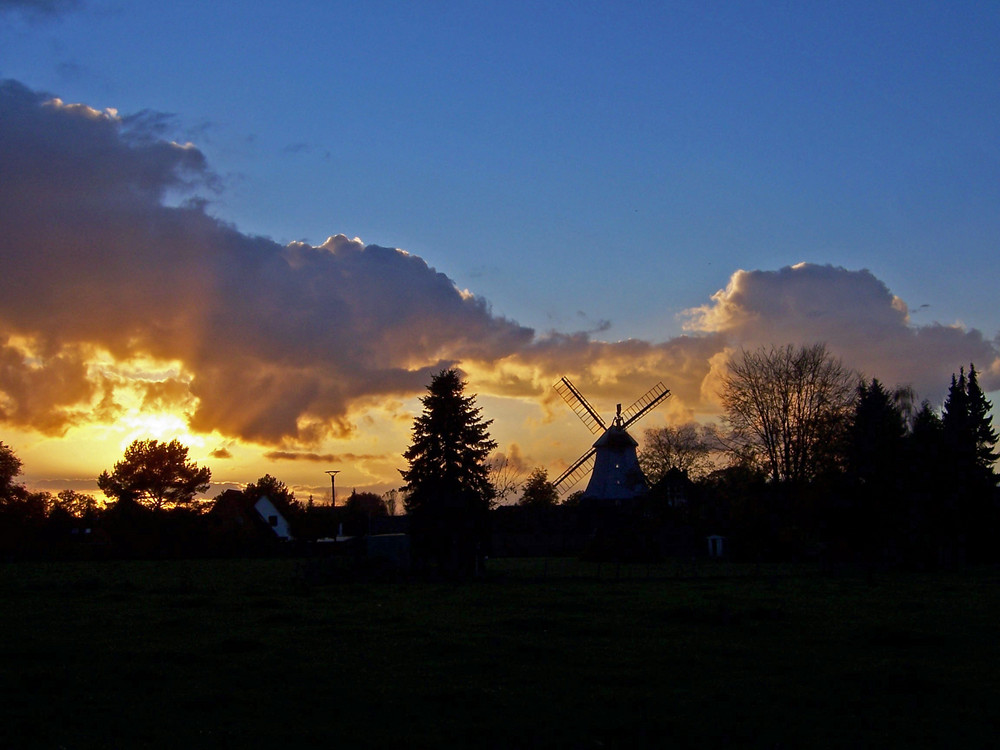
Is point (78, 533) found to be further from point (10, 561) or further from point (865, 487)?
point (865, 487)

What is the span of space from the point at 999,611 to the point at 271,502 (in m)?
107

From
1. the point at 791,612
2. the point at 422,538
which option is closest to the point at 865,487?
the point at 422,538

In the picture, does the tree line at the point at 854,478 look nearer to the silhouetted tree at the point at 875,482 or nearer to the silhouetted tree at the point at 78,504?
the silhouetted tree at the point at 875,482

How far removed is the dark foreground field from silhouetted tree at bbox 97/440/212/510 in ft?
280

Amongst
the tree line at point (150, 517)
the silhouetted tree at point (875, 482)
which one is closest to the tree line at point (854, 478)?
the silhouetted tree at point (875, 482)

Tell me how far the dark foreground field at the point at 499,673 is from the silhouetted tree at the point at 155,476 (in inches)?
3361

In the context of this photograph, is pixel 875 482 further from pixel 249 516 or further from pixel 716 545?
pixel 249 516

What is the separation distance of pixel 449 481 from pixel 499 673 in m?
36.5

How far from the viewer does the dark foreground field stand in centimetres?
1335

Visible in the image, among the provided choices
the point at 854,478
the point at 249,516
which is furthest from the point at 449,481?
the point at 249,516

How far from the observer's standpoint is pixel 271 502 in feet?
415

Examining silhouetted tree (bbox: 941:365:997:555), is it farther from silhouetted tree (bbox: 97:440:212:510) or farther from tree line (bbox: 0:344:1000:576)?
silhouetted tree (bbox: 97:440:212:510)

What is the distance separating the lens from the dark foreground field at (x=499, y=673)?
13.4 meters

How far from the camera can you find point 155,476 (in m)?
116
